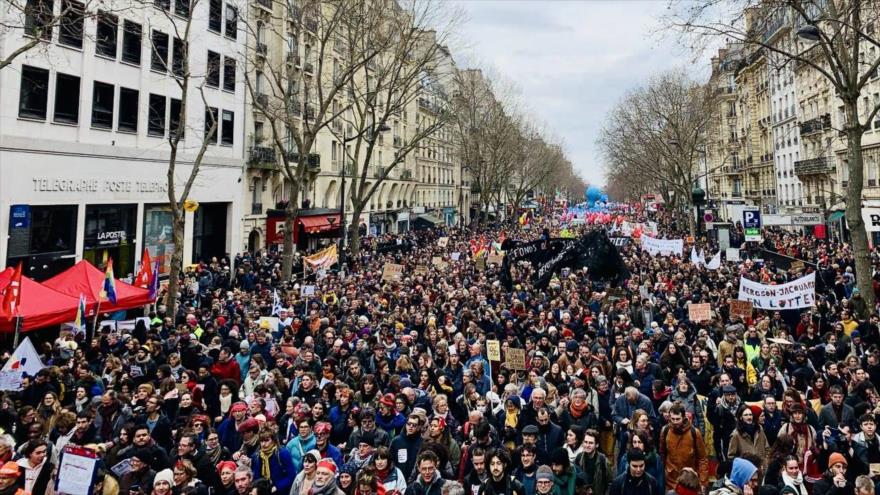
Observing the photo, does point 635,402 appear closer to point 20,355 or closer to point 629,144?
point 20,355

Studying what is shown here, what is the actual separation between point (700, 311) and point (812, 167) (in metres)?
38.8

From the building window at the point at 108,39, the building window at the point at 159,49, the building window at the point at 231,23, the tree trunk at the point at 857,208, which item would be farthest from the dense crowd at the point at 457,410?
the building window at the point at 231,23

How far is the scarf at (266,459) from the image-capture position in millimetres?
6172

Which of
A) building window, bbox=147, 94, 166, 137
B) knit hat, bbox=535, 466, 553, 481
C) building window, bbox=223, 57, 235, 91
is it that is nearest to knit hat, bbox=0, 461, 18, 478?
knit hat, bbox=535, 466, 553, 481

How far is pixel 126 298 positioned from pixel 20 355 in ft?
18.0

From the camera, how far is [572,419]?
721 centimetres

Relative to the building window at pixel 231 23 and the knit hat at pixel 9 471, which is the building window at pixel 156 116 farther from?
the knit hat at pixel 9 471

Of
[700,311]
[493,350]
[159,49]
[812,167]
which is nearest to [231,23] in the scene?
[159,49]

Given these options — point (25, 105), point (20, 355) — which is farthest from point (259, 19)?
point (20, 355)

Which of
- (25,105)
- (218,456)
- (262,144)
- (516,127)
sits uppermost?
(516,127)

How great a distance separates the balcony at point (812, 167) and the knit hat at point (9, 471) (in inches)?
1839

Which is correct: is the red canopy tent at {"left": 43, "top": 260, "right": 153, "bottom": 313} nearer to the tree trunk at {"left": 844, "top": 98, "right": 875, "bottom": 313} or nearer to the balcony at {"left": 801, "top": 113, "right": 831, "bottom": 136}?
the tree trunk at {"left": 844, "top": 98, "right": 875, "bottom": 313}

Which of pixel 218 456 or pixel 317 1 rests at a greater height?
pixel 317 1

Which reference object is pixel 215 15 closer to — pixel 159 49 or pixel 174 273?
pixel 159 49
